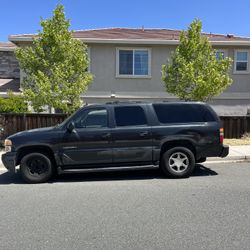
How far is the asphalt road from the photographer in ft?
14.4

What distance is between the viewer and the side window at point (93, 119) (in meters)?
7.97

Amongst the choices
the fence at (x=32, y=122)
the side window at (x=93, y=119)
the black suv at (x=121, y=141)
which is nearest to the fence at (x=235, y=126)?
the fence at (x=32, y=122)

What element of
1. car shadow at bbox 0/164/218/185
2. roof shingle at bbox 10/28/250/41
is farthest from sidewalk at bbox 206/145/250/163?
roof shingle at bbox 10/28/250/41

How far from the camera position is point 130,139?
26.2 ft

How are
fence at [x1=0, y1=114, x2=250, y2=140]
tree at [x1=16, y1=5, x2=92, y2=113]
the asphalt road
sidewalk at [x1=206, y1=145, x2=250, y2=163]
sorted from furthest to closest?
fence at [x1=0, y1=114, x2=250, y2=140] → tree at [x1=16, y1=5, x2=92, y2=113] → sidewalk at [x1=206, y1=145, x2=250, y2=163] → the asphalt road

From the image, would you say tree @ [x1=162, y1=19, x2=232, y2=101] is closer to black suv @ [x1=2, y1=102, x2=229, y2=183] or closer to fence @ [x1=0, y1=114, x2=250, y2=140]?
fence @ [x1=0, y1=114, x2=250, y2=140]

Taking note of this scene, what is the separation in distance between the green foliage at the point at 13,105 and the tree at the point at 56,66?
4.62 feet

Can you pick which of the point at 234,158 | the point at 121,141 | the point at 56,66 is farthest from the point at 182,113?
the point at 56,66

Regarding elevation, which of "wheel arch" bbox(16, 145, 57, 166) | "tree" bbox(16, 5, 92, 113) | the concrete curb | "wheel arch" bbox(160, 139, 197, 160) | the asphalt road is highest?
"tree" bbox(16, 5, 92, 113)

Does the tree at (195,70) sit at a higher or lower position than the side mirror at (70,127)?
higher

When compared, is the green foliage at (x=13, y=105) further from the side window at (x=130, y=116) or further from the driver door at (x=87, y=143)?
the side window at (x=130, y=116)

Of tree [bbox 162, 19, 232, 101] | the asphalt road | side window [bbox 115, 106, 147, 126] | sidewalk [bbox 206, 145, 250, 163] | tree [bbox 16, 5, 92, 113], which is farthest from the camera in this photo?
tree [bbox 162, 19, 232, 101]

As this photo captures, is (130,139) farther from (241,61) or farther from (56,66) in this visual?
(241,61)

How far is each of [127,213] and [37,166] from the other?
323cm
